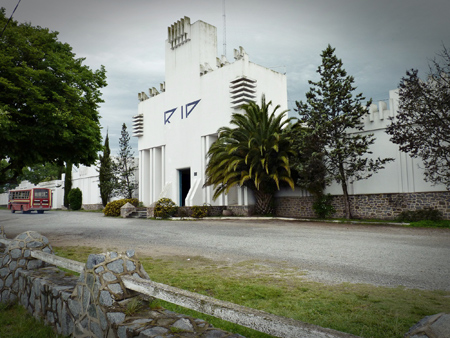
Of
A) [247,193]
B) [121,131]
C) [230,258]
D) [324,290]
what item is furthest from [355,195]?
[121,131]

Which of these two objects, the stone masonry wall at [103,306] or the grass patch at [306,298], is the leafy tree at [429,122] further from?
the stone masonry wall at [103,306]

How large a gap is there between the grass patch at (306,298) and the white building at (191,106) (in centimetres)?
1564

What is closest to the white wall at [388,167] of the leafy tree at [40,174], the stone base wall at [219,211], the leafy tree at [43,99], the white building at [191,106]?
the stone base wall at [219,211]

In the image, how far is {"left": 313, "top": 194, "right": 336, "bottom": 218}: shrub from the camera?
63.3 ft

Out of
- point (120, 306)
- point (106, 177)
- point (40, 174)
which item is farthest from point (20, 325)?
point (40, 174)

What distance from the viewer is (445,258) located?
26.2 ft

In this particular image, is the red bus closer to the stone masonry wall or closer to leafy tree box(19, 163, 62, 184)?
leafy tree box(19, 163, 62, 184)

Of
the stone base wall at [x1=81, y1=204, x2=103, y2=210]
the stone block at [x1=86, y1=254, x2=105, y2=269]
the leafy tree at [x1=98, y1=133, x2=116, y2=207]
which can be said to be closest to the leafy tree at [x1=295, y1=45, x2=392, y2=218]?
the stone block at [x1=86, y1=254, x2=105, y2=269]

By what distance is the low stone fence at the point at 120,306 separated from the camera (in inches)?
102

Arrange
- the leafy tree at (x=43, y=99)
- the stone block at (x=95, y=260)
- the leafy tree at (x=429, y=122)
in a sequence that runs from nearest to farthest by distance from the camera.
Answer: the stone block at (x=95, y=260), the leafy tree at (x=43, y=99), the leafy tree at (x=429, y=122)

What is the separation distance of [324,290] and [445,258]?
4.36 meters

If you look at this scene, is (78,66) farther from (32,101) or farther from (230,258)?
(230,258)

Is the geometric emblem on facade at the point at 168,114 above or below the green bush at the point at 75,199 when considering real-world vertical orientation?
above

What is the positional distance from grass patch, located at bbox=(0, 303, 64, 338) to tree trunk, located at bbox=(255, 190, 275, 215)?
54.6ft
